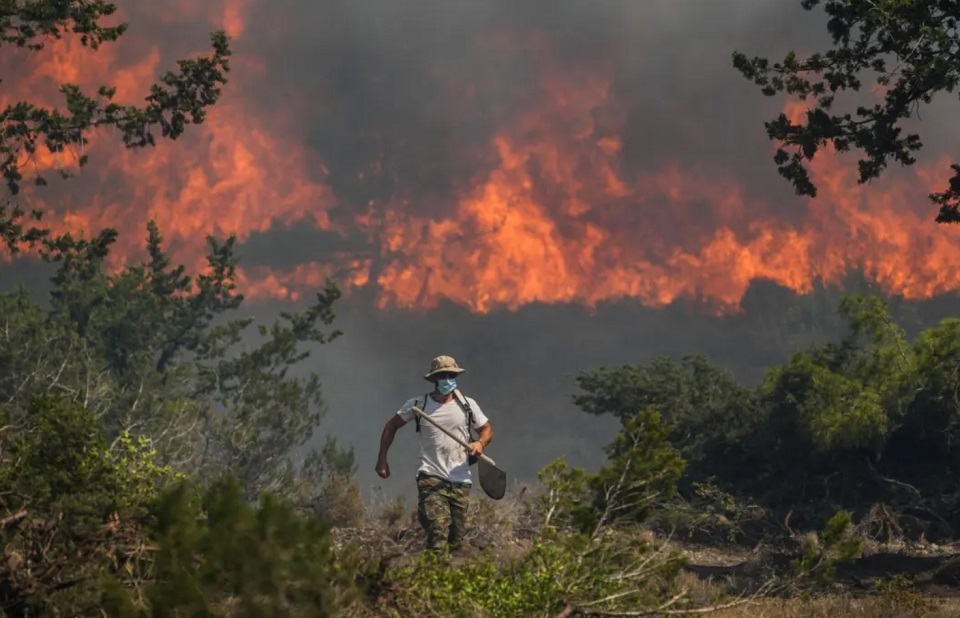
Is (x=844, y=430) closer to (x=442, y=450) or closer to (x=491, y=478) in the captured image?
(x=491, y=478)

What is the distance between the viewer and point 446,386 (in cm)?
1021

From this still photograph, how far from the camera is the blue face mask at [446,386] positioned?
10211 millimetres

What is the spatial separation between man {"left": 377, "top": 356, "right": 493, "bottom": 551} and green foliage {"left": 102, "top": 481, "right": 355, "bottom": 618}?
541 centimetres

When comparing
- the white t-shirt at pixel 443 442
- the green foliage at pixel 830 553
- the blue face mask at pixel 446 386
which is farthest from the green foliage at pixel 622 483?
the blue face mask at pixel 446 386

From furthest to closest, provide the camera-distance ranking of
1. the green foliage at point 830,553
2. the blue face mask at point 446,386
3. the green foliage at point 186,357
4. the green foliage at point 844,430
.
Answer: the green foliage at point 186,357 < the green foliage at point 844,430 < the blue face mask at point 446,386 < the green foliage at point 830,553

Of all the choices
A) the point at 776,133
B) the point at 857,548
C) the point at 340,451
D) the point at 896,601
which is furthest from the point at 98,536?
the point at 340,451

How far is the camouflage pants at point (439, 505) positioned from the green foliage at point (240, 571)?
545 centimetres

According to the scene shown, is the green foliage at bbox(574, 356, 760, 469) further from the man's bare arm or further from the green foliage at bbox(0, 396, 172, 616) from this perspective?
the green foliage at bbox(0, 396, 172, 616)

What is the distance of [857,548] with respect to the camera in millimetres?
7809

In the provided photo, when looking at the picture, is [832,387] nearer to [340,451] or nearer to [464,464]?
[464,464]

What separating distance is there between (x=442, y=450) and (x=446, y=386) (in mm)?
569

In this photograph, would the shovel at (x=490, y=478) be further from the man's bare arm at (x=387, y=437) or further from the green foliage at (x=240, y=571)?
the green foliage at (x=240, y=571)

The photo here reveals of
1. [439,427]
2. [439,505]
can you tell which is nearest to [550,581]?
[439,427]

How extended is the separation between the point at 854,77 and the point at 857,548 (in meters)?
8.36
